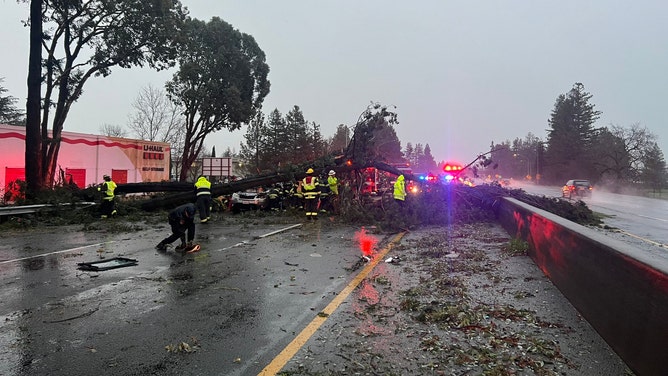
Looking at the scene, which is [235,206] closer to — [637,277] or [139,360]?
[139,360]

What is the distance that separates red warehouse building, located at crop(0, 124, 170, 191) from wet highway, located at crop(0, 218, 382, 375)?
44.6 feet

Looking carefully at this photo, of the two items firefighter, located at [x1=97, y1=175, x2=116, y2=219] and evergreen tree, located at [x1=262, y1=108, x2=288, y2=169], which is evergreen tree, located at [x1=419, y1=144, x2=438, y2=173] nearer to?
evergreen tree, located at [x1=262, y1=108, x2=288, y2=169]

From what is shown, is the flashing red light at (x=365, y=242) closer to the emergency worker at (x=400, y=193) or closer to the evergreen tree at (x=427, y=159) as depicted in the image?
the emergency worker at (x=400, y=193)

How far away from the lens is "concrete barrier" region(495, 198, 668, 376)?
3.00m

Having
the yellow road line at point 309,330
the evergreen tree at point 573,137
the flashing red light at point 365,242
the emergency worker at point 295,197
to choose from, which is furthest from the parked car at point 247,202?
the evergreen tree at point 573,137

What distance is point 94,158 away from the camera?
24.8 metres

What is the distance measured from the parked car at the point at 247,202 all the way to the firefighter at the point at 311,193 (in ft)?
7.72

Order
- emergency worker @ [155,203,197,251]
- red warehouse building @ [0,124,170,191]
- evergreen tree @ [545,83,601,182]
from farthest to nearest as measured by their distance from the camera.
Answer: evergreen tree @ [545,83,601,182], red warehouse building @ [0,124,170,191], emergency worker @ [155,203,197,251]

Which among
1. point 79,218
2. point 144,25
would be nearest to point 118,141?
point 144,25

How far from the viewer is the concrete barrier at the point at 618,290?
2996 millimetres

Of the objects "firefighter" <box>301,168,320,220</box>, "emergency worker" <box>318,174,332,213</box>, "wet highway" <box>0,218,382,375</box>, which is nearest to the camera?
"wet highway" <box>0,218,382,375</box>

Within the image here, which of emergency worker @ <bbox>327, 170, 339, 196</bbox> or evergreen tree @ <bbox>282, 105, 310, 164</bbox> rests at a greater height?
evergreen tree @ <bbox>282, 105, 310, 164</bbox>

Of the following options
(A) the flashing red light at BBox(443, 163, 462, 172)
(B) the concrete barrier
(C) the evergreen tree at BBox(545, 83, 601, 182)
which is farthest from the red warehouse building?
(C) the evergreen tree at BBox(545, 83, 601, 182)

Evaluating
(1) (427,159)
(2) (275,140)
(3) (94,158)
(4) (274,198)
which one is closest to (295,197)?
(4) (274,198)
